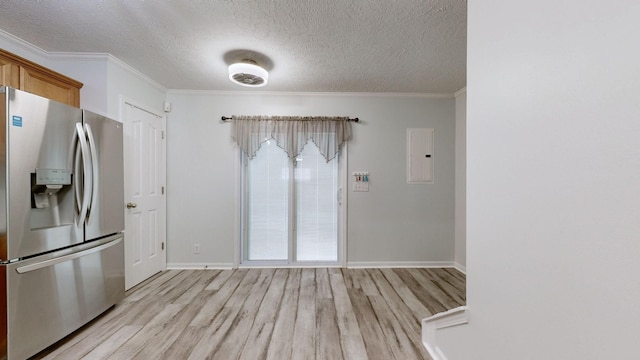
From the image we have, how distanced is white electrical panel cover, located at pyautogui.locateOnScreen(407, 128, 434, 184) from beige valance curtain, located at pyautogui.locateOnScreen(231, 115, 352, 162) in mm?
1017

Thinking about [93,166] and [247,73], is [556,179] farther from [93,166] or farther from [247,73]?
[93,166]

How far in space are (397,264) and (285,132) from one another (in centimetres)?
246

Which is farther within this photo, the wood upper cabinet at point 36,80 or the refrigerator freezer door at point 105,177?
the refrigerator freezer door at point 105,177

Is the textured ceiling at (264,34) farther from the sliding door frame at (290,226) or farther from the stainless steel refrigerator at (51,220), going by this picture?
the sliding door frame at (290,226)

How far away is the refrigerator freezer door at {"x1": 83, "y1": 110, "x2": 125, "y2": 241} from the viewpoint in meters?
1.99

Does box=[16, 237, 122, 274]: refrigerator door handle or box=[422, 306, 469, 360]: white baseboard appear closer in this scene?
box=[422, 306, 469, 360]: white baseboard

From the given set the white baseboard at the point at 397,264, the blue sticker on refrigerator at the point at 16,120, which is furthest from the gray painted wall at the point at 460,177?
the blue sticker on refrigerator at the point at 16,120

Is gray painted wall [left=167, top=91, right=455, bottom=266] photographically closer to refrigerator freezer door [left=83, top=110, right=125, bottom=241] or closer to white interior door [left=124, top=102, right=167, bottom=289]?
white interior door [left=124, top=102, right=167, bottom=289]

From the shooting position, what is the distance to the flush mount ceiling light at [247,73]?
2.43m

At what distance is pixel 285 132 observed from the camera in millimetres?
3369

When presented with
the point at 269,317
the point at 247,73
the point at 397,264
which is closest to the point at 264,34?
the point at 247,73

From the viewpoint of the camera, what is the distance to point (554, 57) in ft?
2.56

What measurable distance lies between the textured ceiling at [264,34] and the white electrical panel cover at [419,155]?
0.80 m

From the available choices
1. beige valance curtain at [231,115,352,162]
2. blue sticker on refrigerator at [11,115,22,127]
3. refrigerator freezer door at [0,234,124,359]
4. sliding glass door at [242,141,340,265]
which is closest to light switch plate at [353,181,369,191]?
sliding glass door at [242,141,340,265]
